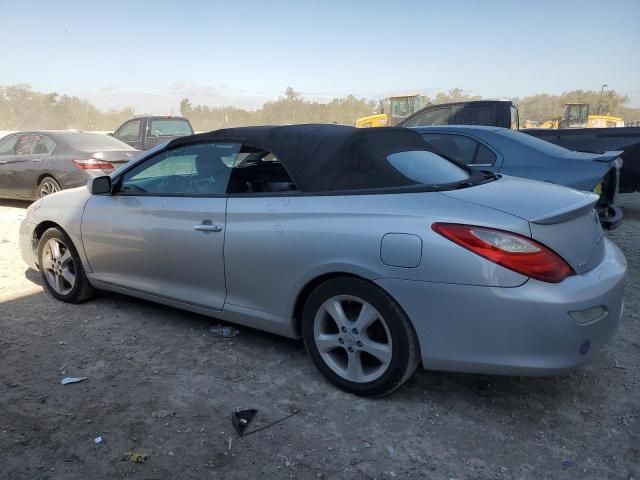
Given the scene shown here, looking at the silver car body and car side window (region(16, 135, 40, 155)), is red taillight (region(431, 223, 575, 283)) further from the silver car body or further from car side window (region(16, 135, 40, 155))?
car side window (region(16, 135, 40, 155))

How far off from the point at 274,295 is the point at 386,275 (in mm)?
810

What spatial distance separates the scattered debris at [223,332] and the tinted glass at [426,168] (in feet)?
5.66

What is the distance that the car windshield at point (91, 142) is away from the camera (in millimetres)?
8586

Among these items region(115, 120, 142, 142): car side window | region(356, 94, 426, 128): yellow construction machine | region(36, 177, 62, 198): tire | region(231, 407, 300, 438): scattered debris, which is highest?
region(356, 94, 426, 128): yellow construction machine

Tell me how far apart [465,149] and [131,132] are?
391 inches

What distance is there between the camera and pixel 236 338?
3.69 meters

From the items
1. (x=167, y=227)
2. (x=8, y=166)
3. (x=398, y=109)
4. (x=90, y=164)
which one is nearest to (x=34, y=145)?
(x=8, y=166)

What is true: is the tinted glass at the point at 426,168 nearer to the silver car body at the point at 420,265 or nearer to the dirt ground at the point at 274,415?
the silver car body at the point at 420,265

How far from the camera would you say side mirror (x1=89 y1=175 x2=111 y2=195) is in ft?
12.7

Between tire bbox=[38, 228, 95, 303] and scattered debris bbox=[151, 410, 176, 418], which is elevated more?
tire bbox=[38, 228, 95, 303]

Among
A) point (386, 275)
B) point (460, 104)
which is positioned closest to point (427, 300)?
point (386, 275)

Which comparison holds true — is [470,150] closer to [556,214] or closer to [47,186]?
[556,214]

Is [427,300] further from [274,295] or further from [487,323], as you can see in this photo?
[274,295]

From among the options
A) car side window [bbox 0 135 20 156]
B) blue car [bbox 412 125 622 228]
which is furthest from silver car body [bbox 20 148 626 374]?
car side window [bbox 0 135 20 156]
